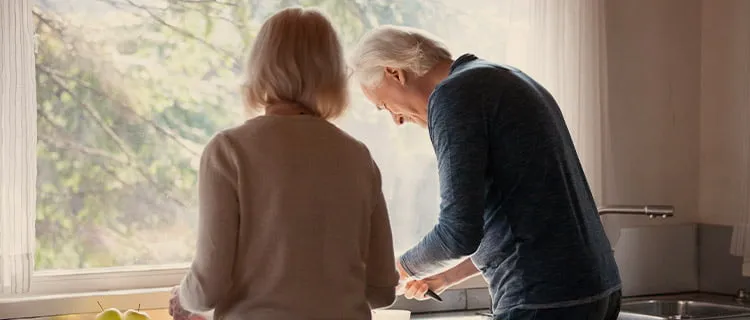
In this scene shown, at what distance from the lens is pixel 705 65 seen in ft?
13.2

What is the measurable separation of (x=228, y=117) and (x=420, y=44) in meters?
0.94

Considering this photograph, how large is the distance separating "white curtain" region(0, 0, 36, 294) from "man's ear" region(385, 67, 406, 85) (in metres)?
0.89

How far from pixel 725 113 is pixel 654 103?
8.6 inches

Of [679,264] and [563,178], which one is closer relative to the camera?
[563,178]

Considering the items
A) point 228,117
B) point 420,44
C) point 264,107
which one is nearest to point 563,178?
point 420,44

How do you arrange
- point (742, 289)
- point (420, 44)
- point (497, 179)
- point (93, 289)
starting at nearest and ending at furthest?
point (497, 179) → point (420, 44) → point (93, 289) → point (742, 289)

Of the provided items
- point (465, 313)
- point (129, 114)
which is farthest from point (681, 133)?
point (129, 114)

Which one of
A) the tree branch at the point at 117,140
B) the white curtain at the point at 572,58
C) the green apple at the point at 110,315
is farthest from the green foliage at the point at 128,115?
the white curtain at the point at 572,58

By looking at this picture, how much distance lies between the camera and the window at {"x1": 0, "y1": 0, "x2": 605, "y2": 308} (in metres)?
3.22

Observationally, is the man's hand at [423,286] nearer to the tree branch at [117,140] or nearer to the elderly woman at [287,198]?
the elderly woman at [287,198]

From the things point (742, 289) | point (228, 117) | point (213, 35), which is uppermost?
point (213, 35)

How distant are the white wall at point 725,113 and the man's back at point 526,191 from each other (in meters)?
1.52

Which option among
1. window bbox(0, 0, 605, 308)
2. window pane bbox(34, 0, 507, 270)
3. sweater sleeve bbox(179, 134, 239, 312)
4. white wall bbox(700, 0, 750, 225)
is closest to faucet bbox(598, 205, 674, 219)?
window bbox(0, 0, 605, 308)

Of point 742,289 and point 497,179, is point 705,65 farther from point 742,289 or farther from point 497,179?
point 497,179
